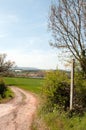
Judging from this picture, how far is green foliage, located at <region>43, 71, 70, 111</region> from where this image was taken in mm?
17359

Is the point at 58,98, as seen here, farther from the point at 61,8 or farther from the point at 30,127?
the point at 61,8

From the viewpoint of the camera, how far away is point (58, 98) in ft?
57.3

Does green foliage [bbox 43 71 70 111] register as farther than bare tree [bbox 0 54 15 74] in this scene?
No

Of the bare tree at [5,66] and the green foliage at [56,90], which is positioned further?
the bare tree at [5,66]

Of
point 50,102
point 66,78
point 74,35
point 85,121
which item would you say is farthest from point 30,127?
point 74,35

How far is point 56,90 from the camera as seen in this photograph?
17.4 m

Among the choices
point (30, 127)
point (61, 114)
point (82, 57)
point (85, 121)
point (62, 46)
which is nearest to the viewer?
point (85, 121)

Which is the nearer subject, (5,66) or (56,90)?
(56,90)

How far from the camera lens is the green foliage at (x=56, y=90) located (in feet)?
57.0

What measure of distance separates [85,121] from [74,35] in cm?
791

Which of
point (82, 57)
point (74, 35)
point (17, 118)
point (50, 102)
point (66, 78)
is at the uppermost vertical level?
point (74, 35)

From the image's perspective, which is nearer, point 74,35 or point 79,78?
point 79,78

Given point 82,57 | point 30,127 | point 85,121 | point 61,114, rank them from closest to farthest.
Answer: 1. point 85,121
2. point 61,114
3. point 30,127
4. point 82,57

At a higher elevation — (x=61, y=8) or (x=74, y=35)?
(x=61, y=8)
